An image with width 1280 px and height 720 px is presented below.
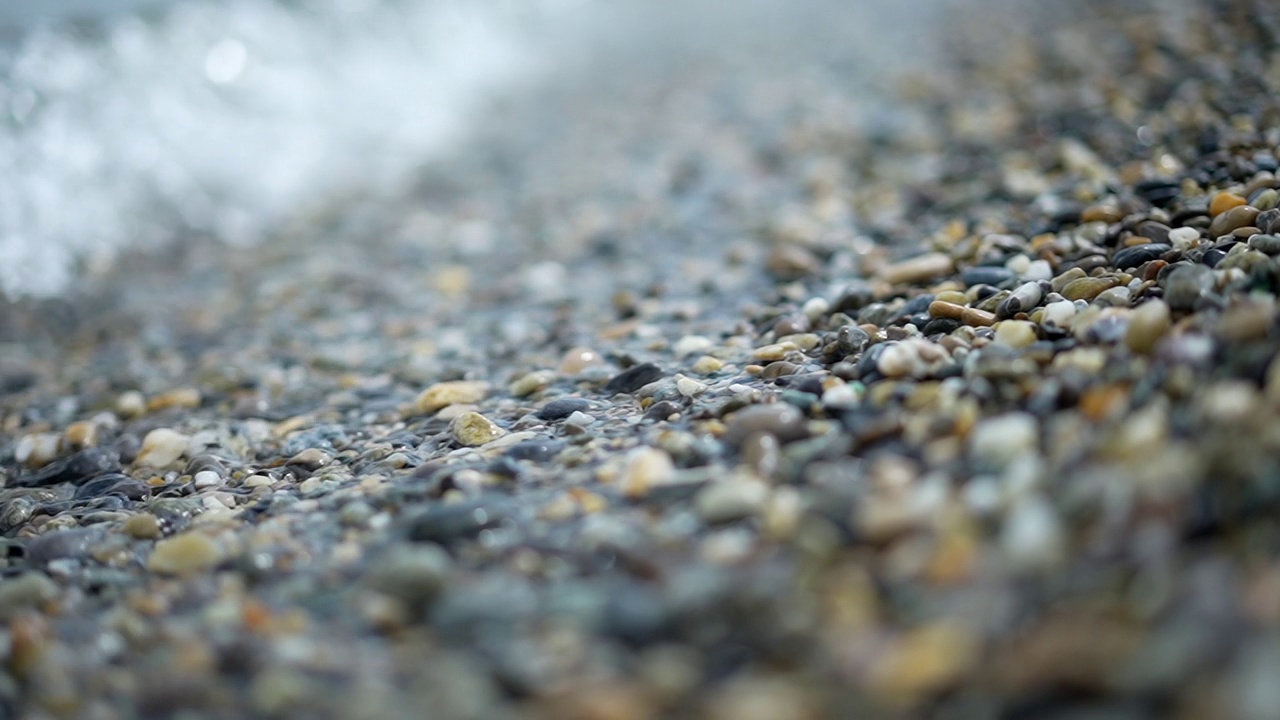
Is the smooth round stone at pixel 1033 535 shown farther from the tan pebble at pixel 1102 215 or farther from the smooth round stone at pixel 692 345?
the tan pebble at pixel 1102 215

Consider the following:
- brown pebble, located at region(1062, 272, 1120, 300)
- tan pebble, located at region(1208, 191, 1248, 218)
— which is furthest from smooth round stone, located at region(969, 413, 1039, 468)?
tan pebble, located at region(1208, 191, 1248, 218)

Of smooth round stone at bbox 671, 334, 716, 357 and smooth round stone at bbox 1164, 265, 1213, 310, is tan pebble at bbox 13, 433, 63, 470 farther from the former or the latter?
smooth round stone at bbox 1164, 265, 1213, 310

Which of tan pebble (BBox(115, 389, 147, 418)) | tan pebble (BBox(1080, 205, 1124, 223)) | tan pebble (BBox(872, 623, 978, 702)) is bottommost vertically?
tan pebble (BBox(872, 623, 978, 702))

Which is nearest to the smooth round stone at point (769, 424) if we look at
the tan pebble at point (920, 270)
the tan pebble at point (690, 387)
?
the tan pebble at point (690, 387)

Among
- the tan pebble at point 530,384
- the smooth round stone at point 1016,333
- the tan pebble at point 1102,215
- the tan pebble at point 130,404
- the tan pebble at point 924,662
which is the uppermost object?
the tan pebble at point 1102,215

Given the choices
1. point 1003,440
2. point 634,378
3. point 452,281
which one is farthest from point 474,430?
point 452,281

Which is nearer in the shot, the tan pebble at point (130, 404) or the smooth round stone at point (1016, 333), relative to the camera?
the smooth round stone at point (1016, 333)
